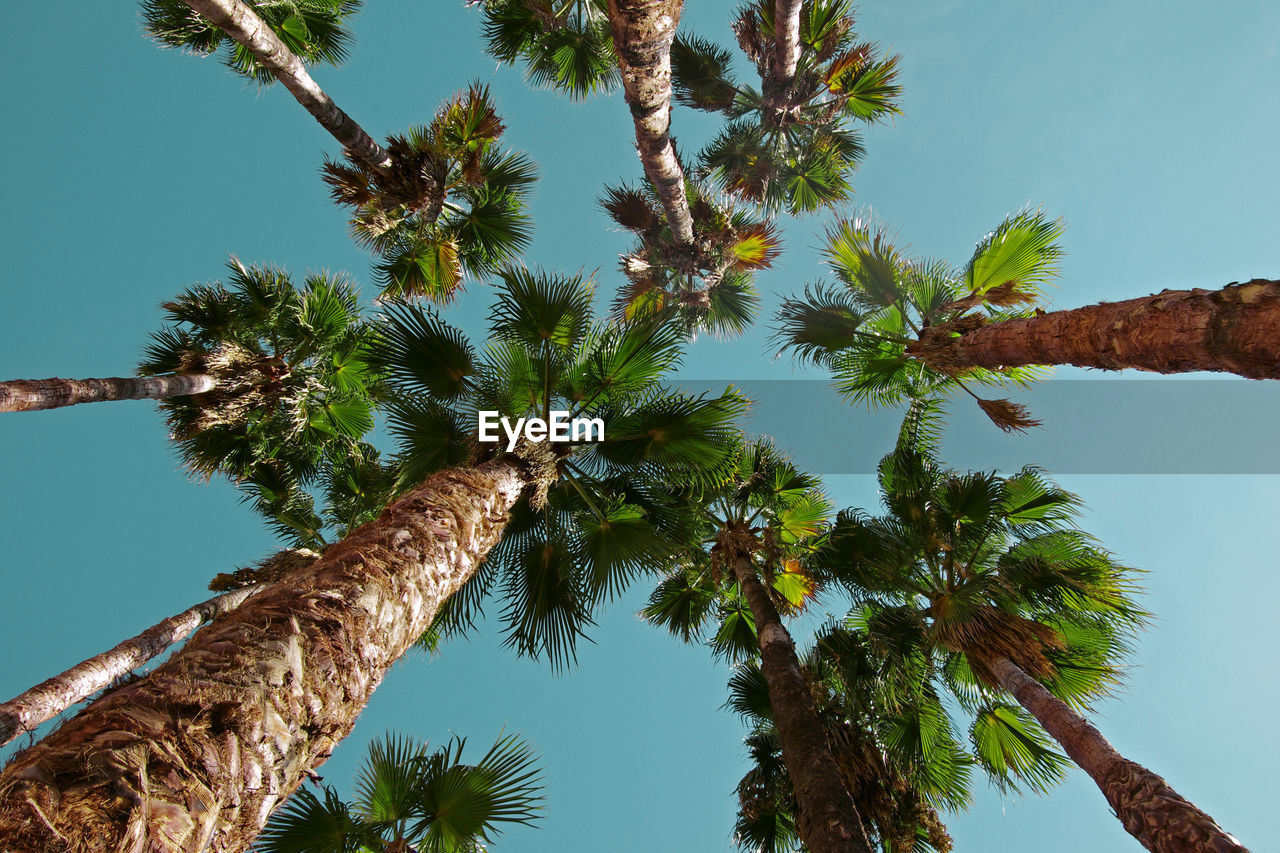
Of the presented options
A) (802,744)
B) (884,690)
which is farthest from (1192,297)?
(884,690)

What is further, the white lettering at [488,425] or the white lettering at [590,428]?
the white lettering at [590,428]

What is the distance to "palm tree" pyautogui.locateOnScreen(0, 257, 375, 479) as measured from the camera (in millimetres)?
7203

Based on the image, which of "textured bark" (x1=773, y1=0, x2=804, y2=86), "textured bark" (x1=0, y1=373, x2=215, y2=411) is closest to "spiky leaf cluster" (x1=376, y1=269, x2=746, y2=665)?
"textured bark" (x1=0, y1=373, x2=215, y2=411)

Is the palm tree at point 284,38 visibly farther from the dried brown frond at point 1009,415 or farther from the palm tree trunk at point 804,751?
the dried brown frond at point 1009,415

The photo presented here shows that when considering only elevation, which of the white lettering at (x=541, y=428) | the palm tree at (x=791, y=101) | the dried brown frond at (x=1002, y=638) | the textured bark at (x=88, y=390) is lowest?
the dried brown frond at (x=1002, y=638)

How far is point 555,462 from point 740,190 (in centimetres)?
855

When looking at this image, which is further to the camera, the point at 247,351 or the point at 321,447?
the point at 321,447

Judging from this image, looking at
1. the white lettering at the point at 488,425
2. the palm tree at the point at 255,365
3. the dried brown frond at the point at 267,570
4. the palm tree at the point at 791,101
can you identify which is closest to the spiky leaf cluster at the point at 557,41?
the palm tree at the point at 791,101

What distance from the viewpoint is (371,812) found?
14.9 feet

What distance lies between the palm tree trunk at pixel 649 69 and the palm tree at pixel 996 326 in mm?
2275

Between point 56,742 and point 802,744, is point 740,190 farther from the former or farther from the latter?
point 56,742

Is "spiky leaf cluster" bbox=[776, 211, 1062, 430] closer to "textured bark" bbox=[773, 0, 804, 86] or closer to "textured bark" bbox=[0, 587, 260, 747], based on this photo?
"textured bark" bbox=[773, 0, 804, 86]

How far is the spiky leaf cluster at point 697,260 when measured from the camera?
954 cm

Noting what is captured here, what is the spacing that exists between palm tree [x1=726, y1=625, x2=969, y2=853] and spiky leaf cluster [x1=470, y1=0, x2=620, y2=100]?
935cm
